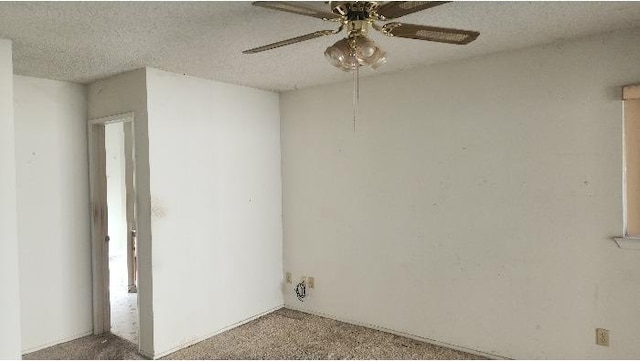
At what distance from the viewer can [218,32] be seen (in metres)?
2.34

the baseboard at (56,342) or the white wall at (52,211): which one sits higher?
the white wall at (52,211)

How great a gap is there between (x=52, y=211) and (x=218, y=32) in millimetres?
2281

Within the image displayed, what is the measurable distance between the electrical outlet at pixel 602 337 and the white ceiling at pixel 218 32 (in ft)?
6.22

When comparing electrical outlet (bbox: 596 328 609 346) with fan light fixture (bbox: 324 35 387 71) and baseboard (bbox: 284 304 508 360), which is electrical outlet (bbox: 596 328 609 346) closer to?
baseboard (bbox: 284 304 508 360)

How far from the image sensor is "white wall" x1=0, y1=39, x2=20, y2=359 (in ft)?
7.75

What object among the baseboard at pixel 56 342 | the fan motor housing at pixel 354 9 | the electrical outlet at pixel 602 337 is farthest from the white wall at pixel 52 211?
the electrical outlet at pixel 602 337

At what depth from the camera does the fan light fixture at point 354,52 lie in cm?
169

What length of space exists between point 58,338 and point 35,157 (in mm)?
1544

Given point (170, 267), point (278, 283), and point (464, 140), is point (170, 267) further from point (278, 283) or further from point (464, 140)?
point (464, 140)

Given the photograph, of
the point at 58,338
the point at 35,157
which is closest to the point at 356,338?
the point at 58,338

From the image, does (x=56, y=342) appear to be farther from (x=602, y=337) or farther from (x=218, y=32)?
(x=602, y=337)

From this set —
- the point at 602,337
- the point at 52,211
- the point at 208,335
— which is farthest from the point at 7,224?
the point at 602,337

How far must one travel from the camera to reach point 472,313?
3094mm

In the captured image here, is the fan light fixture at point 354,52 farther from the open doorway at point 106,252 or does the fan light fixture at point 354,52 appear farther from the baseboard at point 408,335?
the baseboard at point 408,335
